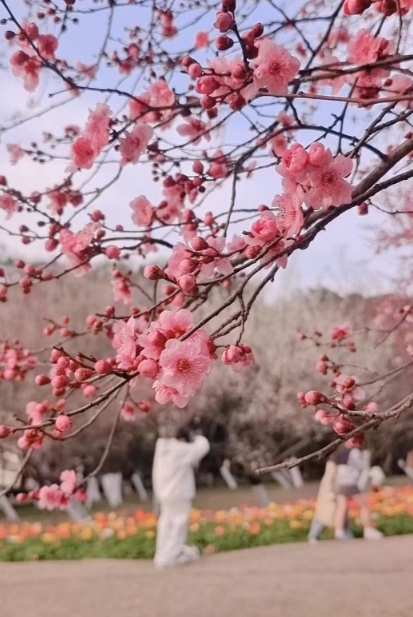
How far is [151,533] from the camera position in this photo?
7.47 meters

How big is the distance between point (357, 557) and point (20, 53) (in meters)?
5.24

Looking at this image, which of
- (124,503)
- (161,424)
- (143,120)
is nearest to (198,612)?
(143,120)

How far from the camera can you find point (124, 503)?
1327cm

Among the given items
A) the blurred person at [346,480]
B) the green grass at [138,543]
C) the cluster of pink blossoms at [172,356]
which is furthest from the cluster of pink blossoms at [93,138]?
the green grass at [138,543]

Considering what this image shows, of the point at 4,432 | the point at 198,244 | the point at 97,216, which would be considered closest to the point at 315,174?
the point at 198,244

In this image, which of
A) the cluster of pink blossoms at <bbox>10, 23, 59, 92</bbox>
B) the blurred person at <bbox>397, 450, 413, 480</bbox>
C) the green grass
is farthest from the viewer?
the blurred person at <bbox>397, 450, 413, 480</bbox>

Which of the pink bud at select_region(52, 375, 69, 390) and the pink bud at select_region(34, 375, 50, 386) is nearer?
the pink bud at select_region(52, 375, 69, 390)

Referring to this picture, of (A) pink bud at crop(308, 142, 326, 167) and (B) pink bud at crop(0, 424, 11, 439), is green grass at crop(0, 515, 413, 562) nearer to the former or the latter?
(B) pink bud at crop(0, 424, 11, 439)

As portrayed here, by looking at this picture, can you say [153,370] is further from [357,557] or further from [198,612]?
[357,557]

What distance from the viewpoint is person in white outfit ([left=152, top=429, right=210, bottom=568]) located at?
6.53m

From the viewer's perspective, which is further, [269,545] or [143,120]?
[269,545]

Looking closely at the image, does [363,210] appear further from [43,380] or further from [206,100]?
[43,380]

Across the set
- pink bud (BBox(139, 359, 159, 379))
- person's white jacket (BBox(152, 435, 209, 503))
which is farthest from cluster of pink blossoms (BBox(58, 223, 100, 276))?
person's white jacket (BBox(152, 435, 209, 503))

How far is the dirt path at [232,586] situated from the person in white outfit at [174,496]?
20cm
